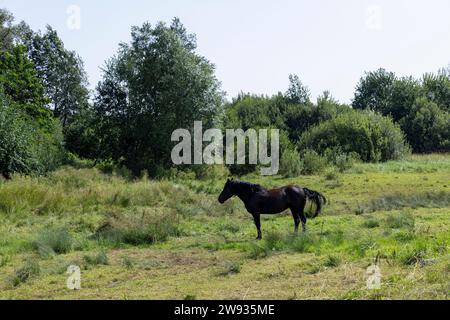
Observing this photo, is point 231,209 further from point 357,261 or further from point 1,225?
point 357,261

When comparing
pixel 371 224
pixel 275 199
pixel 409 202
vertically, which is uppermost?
pixel 275 199

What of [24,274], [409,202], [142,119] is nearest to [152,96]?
[142,119]

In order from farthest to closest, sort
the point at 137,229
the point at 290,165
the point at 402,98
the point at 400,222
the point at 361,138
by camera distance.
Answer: the point at 402,98
the point at 361,138
the point at 290,165
the point at 400,222
the point at 137,229

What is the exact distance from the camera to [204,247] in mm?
13078

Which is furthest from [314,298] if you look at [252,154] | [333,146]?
[333,146]

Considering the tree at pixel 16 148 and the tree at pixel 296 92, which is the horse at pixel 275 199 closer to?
the tree at pixel 16 148

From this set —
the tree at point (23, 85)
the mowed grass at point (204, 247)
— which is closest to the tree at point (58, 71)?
the tree at point (23, 85)

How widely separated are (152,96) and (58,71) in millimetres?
23710

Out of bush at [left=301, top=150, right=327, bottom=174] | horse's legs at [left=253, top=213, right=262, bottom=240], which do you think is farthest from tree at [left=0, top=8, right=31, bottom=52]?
horse's legs at [left=253, top=213, right=262, bottom=240]

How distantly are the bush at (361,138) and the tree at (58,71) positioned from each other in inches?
962

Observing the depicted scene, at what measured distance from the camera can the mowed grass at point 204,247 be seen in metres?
8.64

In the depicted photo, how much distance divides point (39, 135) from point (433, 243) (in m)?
28.0

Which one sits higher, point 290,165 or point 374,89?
point 374,89

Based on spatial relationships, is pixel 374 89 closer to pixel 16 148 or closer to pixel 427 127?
pixel 427 127
